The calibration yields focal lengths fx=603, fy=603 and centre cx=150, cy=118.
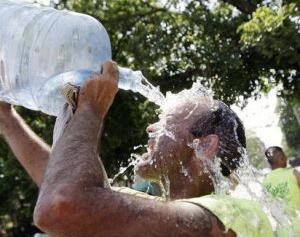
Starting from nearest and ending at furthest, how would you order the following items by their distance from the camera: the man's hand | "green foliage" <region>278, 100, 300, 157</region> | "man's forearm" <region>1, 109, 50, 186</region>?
the man's hand < "man's forearm" <region>1, 109, 50, 186</region> < "green foliage" <region>278, 100, 300, 157</region>

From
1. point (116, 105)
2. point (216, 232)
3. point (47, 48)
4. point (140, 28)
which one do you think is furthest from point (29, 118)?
point (216, 232)

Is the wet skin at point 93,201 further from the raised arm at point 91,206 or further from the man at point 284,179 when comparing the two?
the man at point 284,179

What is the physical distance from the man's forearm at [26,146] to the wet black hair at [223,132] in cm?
73

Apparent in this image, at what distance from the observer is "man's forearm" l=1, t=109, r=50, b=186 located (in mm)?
2635

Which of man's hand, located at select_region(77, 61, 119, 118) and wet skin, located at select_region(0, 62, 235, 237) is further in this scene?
man's hand, located at select_region(77, 61, 119, 118)

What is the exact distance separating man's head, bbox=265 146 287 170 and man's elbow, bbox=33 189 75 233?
5.45 metres

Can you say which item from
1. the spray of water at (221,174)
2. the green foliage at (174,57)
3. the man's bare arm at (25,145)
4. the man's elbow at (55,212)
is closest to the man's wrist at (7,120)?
the man's bare arm at (25,145)

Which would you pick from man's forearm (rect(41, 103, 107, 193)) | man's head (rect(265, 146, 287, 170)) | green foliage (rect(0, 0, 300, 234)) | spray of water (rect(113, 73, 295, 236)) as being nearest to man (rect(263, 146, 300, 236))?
man's head (rect(265, 146, 287, 170))

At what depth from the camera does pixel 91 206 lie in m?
1.62

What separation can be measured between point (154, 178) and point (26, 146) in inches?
24.9

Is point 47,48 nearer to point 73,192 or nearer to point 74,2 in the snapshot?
point 73,192

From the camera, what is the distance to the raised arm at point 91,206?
162cm

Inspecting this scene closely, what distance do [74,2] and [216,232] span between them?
11.9m

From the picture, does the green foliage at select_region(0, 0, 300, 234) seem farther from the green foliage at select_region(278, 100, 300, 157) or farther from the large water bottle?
the green foliage at select_region(278, 100, 300, 157)
